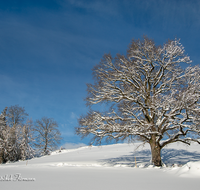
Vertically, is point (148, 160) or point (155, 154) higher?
point (155, 154)

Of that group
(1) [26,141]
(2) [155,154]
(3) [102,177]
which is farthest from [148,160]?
(1) [26,141]

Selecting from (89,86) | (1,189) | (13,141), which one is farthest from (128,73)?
(13,141)

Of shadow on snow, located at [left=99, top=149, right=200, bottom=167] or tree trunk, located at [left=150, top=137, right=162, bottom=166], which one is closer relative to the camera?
tree trunk, located at [left=150, top=137, right=162, bottom=166]

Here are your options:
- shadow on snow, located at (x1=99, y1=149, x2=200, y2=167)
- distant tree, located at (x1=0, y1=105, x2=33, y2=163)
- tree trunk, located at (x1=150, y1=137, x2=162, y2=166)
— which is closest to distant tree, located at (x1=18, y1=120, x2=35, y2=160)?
distant tree, located at (x1=0, y1=105, x2=33, y2=163)

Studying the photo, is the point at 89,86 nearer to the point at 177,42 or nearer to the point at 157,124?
the point at 157,124

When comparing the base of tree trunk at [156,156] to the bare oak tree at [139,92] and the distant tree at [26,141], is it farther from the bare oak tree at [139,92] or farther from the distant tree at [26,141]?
the distant tree at [26,141]

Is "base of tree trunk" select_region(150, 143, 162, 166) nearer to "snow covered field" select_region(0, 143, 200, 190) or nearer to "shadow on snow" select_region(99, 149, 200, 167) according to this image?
"shadow on snow" select_region(99, 149, 200, 167)

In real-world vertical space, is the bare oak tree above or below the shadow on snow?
above

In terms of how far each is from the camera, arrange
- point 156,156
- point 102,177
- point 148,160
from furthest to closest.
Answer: point 148,160 < point 156,156 < point 102,177

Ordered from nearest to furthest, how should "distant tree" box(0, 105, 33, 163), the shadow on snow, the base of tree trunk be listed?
the base of tree trunk < the shadow on snow < "distant tree" box(0, 105, 33, 163)

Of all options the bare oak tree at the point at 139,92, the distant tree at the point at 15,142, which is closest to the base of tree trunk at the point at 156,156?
the bare oak tree at the point at 139,92

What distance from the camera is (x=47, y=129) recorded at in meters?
33.6

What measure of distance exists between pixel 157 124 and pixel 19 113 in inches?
1281

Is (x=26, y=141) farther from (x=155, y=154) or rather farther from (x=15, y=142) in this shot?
(x=155, y=154)
